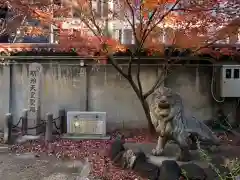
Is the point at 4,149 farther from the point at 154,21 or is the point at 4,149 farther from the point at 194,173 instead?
the point at 194,173

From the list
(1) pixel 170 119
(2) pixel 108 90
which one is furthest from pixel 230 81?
(1) pixel 170 119

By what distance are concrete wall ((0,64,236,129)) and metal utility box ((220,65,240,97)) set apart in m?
0.53

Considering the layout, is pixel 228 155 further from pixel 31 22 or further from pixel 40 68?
pixel 31 22

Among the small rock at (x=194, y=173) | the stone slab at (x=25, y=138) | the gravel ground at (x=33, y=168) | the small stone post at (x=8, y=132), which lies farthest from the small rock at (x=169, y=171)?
the small stone post at (x=8, y=132)

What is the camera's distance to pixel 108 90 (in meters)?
12.0

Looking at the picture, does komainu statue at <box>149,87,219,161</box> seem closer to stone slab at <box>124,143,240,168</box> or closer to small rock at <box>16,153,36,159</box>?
stone slab at <box>124,143,240,168</box>

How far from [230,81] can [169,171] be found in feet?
21.3

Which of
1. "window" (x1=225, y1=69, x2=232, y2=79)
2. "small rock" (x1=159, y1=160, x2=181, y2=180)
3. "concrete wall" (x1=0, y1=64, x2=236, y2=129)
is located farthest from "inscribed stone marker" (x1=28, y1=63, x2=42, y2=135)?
"window" (x1=225, y1=69, x2=232, y2=79)

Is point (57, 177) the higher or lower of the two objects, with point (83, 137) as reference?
lower

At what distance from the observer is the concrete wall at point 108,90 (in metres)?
11.9

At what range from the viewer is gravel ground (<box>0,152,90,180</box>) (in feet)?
23.8

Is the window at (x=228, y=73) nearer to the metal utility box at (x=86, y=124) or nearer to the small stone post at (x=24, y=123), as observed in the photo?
the metal utility box at (x=86, y=124)

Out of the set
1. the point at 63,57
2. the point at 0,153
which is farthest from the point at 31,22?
the point at 0,153

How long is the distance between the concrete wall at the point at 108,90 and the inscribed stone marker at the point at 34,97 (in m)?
0.91
